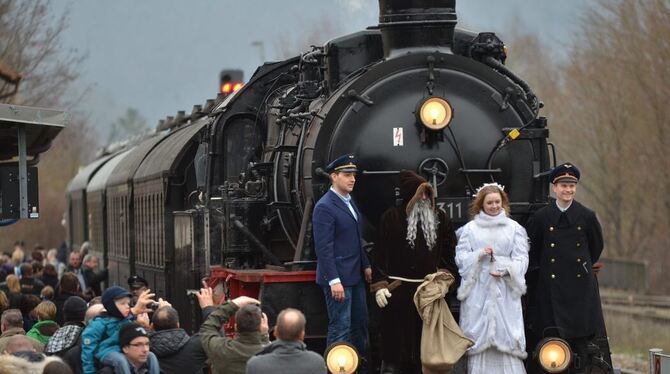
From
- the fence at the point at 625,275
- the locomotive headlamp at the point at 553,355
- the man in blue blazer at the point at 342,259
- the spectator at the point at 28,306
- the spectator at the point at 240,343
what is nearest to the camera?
the spectator at the point at 240,343

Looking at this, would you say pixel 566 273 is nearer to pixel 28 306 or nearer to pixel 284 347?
pixel 284 347

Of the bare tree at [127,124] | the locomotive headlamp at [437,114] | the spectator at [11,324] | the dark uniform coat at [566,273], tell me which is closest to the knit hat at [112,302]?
the spectator at [11,324]

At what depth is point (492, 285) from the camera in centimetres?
996

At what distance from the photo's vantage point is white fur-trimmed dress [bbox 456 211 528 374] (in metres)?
9.90

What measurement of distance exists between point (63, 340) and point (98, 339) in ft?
3.19

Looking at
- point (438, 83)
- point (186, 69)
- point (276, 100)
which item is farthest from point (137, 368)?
point (186, 69)

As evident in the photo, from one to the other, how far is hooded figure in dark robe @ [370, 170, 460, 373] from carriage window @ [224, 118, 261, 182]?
123 inches

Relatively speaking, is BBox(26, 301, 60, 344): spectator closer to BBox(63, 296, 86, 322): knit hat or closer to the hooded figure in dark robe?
BBox(63, 296, 86, 322): knit hat

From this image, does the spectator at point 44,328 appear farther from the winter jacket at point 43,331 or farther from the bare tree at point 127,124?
the bare tree at point 127,124

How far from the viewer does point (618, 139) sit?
36781mm

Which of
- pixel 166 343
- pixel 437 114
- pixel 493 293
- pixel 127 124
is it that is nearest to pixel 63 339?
pixel 166 343

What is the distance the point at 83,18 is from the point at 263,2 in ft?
121

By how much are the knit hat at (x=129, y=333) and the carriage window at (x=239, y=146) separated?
4.66 meters

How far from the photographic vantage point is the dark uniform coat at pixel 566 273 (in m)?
10.2
